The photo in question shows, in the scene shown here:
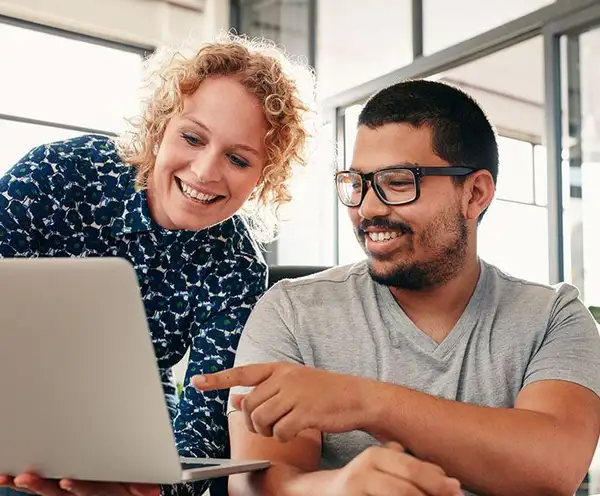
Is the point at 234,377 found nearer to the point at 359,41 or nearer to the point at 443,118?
the point at 443,118

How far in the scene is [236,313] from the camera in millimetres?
1534

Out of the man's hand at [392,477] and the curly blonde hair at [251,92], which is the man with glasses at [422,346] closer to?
the man's hand at [392,477]

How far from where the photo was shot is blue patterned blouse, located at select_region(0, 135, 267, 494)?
4.94 ft

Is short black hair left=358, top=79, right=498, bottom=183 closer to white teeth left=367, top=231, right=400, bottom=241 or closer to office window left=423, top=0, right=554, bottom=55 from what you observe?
white teeth left=367, top=231, right=400, bottom=241

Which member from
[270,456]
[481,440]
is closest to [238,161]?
[270,456]

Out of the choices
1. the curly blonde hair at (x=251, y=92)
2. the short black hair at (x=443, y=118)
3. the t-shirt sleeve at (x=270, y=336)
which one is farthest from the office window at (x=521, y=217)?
the t-shirt sleeve at (x=270, y=336)

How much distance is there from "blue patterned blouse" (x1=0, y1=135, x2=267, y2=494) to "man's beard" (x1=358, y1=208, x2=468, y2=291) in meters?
0.31

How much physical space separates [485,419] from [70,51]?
4.14 m

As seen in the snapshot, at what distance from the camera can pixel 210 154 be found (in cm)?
152

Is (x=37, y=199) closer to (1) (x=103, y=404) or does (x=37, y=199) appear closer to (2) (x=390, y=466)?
(1) (x=103, y=404)

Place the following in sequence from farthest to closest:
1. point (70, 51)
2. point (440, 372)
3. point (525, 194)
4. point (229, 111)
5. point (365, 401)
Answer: point (70, 51) → point (525, 194) → point (229, 111) → point (440, 372) → point (365, 401)

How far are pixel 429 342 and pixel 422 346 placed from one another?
2 centimetres

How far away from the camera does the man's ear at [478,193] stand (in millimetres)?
1471

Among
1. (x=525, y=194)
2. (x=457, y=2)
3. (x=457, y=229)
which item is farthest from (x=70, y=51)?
(x=457, y=229)
